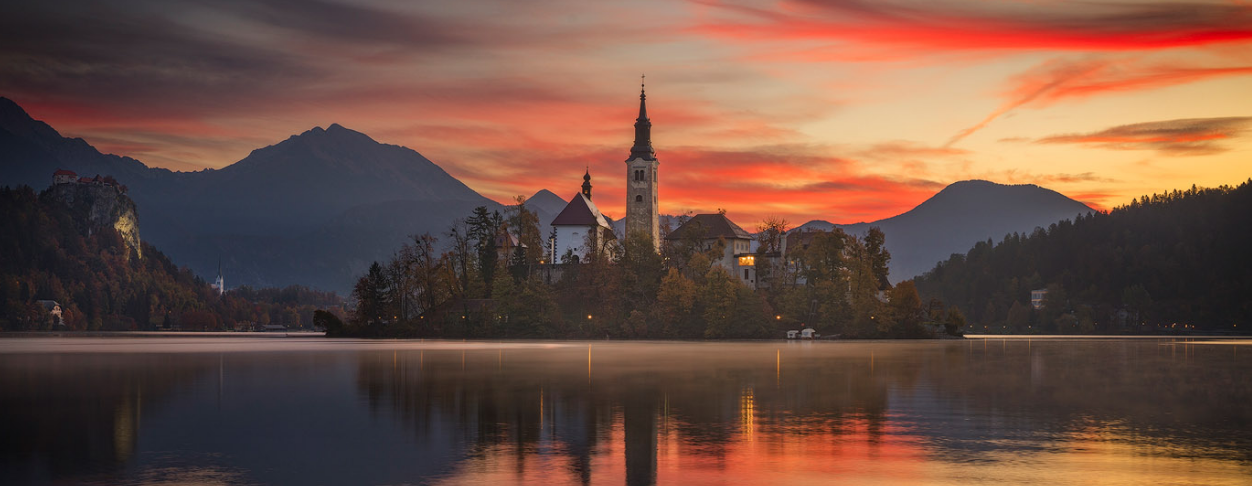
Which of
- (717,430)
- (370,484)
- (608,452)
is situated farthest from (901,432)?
(370,484)

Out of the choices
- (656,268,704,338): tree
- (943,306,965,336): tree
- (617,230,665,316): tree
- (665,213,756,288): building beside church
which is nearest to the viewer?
(656,268,704,338): tree

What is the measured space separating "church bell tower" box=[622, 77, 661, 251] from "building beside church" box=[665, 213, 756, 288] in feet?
22.2

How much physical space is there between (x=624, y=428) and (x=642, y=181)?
14713 centimetres

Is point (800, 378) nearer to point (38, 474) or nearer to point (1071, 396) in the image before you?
point (1071, 396)

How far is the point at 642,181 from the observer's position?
178 meters

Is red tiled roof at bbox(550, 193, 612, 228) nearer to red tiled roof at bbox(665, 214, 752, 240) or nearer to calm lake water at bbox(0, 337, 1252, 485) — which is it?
red tiled roof at bbox(665, 214, 752, 240)

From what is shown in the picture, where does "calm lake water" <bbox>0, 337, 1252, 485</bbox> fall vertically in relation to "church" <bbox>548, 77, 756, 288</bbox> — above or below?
below

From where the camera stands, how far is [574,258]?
167875 mm

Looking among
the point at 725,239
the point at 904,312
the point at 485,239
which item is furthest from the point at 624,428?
the point at 725,239

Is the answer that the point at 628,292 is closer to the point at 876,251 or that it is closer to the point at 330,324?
the point at 876,251

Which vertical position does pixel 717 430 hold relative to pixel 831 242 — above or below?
below

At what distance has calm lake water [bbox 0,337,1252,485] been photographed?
23328mm

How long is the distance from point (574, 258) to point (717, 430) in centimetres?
13746

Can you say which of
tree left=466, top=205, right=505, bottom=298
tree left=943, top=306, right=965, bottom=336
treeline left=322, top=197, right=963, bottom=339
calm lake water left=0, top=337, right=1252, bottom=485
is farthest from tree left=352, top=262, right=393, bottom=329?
calm lake water left=0, top=337, right=1252, bottom=485
